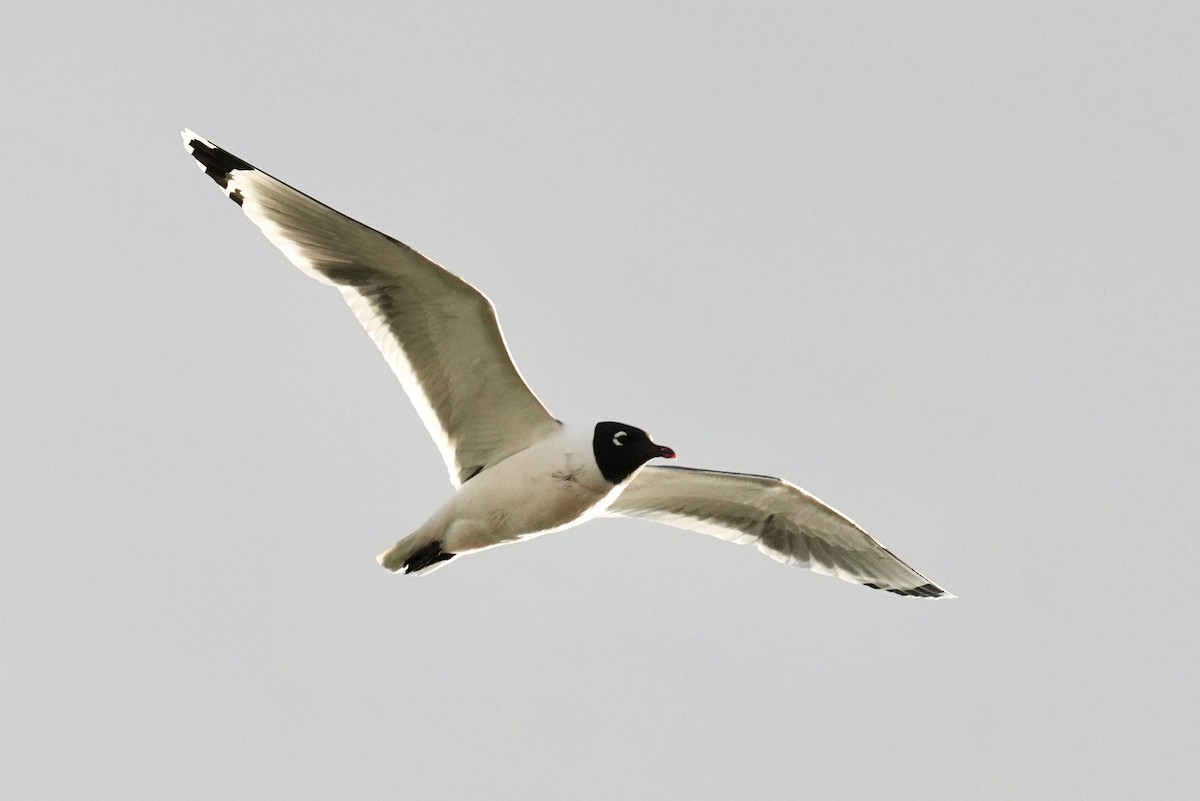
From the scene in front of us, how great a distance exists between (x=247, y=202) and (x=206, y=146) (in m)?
0.49

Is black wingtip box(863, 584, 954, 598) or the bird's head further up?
the bird's head

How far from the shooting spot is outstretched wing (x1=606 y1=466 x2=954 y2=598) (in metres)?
11.6

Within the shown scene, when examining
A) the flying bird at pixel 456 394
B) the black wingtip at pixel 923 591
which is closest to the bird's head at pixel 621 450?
the flying bird at pixel 456 394

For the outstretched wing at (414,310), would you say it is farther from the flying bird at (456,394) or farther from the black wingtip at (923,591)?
the black wingtip at (923,591)

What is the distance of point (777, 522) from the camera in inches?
477

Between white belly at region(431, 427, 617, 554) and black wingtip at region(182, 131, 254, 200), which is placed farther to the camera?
black wingtip at region(182, 131, 254, 200)

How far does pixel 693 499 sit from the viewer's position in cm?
1190

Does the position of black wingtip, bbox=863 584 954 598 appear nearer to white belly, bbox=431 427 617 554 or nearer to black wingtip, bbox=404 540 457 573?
white belly, bbox=431 427 617 554

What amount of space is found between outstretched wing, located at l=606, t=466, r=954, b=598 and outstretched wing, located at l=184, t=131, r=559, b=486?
1298mm

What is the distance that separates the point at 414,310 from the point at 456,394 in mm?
675

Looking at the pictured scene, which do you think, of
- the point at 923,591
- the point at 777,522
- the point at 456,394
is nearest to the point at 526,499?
the point at 456,394

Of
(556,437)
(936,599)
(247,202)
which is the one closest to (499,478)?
(556,437)

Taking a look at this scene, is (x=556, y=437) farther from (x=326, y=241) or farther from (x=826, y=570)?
(x=826, y=570)

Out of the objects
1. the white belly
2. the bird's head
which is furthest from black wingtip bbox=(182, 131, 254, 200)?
the bird's head
